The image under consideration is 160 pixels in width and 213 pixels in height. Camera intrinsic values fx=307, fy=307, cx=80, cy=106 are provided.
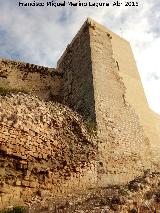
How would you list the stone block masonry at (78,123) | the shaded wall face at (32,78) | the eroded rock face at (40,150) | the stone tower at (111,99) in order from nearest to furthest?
the eroded rock face at (40,150) → the stone block masonry at (78,123) → the stone tower at (111,99) → the shaded wall face at (32,78)

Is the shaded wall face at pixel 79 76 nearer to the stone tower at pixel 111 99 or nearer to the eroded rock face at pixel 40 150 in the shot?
Answer: the stone tower at pixel 111 99

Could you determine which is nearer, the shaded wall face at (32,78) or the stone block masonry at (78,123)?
the stone block masonry at (78,123)

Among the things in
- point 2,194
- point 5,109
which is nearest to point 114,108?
point 5,109

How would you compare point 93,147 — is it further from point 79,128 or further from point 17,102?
point 17,102

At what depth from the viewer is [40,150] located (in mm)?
7766

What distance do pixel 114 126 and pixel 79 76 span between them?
114 inches

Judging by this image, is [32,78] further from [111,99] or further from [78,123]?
[78,123]

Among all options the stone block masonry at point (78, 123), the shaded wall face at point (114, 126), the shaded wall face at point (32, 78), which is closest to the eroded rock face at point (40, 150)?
the stone block masonry at point (78, 123)

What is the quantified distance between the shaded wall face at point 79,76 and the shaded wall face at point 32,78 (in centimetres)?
54

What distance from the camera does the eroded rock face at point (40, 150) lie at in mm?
6883

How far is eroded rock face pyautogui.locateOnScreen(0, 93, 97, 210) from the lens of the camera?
22.6ft

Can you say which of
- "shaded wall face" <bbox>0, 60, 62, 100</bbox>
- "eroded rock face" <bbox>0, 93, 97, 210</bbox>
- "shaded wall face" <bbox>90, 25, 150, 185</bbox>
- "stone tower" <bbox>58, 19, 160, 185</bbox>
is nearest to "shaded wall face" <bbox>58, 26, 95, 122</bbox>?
"stone tower" <bbox>58, 19, 160, 185</bbox>

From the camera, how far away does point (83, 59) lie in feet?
42.7

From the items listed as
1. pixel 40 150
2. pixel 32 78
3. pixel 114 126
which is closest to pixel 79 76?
pixel 32 78
